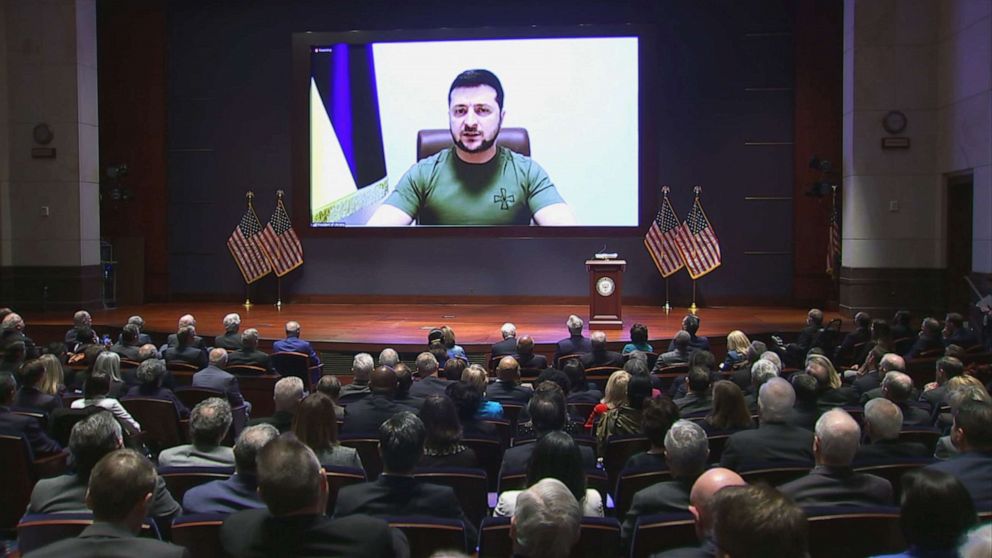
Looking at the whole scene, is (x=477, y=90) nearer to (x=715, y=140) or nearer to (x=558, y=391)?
(x=715, y=140)

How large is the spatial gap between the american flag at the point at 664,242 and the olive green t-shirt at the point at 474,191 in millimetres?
1490

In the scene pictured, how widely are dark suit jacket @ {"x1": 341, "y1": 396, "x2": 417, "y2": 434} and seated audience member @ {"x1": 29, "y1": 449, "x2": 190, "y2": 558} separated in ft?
8.49

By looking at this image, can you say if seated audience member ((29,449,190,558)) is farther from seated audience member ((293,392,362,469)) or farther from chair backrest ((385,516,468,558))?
seated audience member ((293,392,362,469))

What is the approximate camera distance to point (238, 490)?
3.44 meters

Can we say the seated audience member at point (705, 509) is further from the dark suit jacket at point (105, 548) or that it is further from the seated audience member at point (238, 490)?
the seated audience member at point (238, 490)

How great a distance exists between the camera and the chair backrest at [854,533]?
3.01 m

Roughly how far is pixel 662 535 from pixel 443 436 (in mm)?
1457

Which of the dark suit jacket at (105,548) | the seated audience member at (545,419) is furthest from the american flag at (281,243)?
the dark suit jacket at (105,548)

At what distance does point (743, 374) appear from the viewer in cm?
650

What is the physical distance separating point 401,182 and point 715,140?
16.1ft

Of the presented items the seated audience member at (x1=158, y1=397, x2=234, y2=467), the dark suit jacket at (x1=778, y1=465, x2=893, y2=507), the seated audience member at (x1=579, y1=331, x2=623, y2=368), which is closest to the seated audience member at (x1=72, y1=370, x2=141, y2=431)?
the seated audience member at (x1=158, y1=397, x2=234, y2=467)

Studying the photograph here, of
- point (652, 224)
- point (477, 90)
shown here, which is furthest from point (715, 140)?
point (477, 90)

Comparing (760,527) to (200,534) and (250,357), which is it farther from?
(250,357)

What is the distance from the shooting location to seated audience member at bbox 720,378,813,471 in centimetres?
416
